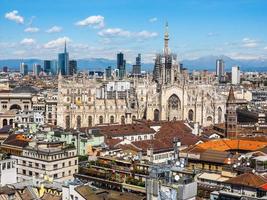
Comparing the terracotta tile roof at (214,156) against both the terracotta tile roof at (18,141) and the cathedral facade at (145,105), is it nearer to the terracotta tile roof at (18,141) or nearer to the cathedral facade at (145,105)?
the terracotta tile roof at (18,141)

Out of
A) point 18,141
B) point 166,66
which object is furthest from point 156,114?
point 18,141

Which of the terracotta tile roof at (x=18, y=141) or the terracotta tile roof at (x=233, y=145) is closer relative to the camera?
the terracotta tile roof at (x=233, y=145)

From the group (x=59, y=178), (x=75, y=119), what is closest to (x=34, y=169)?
(x=59, y=178)

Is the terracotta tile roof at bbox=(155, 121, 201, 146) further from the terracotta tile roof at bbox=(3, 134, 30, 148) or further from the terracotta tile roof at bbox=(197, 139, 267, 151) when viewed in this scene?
the terracotta tile roof at bbox=(3, 134, 30, 148)

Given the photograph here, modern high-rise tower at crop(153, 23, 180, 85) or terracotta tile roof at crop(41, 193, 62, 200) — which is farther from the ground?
modern high-rise tower at crop(153, 23, 180, 85)

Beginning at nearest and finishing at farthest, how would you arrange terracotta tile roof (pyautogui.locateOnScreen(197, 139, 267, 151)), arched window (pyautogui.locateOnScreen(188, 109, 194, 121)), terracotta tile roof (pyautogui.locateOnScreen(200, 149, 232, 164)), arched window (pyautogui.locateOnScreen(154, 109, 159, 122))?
terracotta tile roof (pyautogui.locateOnScreen(200, 149, 232, 164)) < terracotta tile roof (pyautogui.locateOnScreen(197, 139, 267, 151)) < arched window (pyautogui.locateOnScreen(154, 109, 159, 122)) < arched window (pyautogui.locateOnScreen(188, 109, 194, 121))

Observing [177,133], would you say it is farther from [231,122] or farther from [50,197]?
[50,197]

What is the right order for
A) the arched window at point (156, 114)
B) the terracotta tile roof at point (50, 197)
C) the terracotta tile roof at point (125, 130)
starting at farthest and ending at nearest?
the arched window at point (156, 114), the terracotta tile roof at point (125, 130), the terracotta tile roof at point (50, 197)

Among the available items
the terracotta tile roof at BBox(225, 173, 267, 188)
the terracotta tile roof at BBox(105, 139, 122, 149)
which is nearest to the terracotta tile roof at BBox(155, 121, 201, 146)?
the terracotta tile roof at BBox(105, 139, 122, 149)

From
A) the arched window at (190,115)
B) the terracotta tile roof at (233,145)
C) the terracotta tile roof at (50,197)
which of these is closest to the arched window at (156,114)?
the arched window at (190,115)
